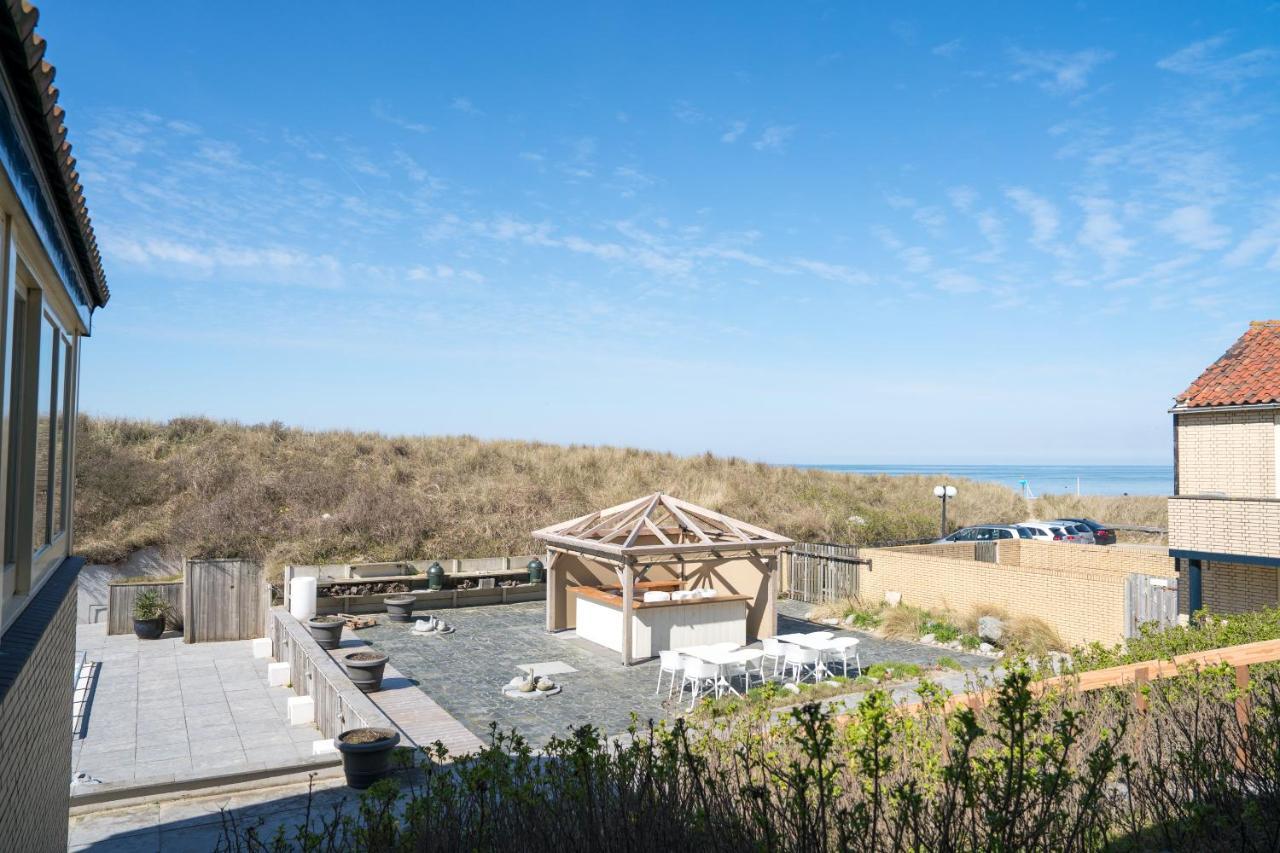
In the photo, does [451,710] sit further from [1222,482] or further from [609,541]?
[1222,482]

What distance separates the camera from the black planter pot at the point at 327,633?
49.2 ft

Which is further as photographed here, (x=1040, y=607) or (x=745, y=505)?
(x=745, y=505)

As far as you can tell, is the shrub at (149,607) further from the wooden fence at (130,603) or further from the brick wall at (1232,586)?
the brick wall at (1232,586)

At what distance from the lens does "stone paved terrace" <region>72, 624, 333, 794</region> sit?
10203mm

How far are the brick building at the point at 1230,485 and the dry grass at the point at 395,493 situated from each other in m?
13.5

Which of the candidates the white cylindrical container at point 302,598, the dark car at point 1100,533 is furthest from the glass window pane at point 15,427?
the dark car at point 1100,533

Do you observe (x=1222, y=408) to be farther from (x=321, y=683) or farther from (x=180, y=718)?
(x=180, y=718)

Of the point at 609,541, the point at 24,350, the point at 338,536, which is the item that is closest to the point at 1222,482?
the point at 609,541

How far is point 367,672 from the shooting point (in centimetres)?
1216

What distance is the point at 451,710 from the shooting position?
474 inches

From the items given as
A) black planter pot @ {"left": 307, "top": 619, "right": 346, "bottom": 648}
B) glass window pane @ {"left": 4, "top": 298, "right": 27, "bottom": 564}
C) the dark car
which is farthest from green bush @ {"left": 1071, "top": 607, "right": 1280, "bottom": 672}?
the dark car

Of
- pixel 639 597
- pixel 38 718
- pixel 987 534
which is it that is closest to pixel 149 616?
pixel 639 597

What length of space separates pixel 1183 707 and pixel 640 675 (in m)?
9.16

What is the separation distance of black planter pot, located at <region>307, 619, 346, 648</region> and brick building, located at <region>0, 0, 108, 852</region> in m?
7.38
